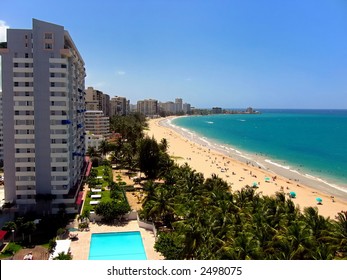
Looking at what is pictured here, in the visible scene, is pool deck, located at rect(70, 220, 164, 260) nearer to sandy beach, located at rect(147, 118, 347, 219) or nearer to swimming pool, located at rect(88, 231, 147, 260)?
swimming pool, located at rect(88, 231, 147, 260)

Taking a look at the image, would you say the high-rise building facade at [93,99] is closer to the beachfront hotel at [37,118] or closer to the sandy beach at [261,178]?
the sandy beach at [261,178]

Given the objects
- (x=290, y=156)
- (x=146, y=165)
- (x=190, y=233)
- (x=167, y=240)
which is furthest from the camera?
(x=290, y=156)

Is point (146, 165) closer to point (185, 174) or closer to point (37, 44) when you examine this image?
point (185, 174)

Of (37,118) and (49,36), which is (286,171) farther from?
(49,36)

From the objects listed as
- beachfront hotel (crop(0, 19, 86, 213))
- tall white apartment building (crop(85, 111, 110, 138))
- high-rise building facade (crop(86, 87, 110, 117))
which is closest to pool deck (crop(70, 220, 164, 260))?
beachfront hotel (crop(0, 19, 86, 213))

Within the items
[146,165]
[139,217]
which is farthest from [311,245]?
[146,165]

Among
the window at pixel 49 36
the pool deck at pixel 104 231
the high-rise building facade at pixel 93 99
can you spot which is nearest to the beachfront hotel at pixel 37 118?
the window at pixel 49 36
